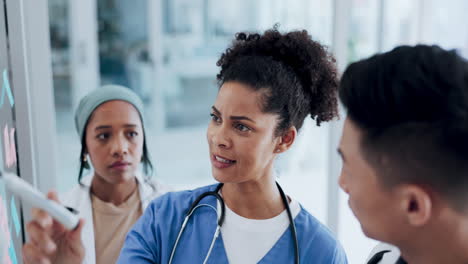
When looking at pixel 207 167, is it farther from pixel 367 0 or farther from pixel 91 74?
pixel 367 0

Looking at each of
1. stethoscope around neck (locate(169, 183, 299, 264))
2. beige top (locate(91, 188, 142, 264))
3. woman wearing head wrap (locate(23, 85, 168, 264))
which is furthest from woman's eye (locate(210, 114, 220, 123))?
beige top (locate(91, 188, 142, 264))

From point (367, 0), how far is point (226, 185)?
3893 millimetres

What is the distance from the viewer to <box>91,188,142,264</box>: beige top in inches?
61.0

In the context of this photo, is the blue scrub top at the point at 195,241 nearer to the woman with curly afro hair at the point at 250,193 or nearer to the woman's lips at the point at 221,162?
the woman with curly afro hair at the point at 250,193

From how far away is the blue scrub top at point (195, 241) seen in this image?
3.95 feet

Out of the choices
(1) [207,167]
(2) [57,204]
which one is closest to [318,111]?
(2) [57,204]

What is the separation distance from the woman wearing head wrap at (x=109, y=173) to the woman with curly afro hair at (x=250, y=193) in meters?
0.36

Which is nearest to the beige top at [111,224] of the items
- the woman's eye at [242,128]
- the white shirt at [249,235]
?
the white shirt at [249,235]

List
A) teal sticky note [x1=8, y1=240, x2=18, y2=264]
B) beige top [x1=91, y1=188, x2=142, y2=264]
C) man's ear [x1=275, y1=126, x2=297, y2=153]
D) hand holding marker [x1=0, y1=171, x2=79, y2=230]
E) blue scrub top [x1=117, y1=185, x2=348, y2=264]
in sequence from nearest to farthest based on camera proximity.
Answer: hand holding marker [x1=0, y1=171, x2=79, y2=230], teal sticky note [x1=8, y1=240, x2=18, y2=264], blue scrub top [x1=117, y1=185, x2=348, y2=264], man's ear [x1=275, y1=126, x2=297, y2=153], beige top [x1=91, y1=188, x2=142, y2=264]

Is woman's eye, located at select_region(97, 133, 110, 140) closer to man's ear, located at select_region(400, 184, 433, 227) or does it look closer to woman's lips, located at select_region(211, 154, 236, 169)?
woman's lips, located at select_region(211, 154, 236, 169)

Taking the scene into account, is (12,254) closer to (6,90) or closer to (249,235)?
(6,90)

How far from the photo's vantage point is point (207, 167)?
15.9 feet

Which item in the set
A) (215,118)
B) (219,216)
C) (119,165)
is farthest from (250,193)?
(119,165)

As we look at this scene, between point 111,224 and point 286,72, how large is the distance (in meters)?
0.79
